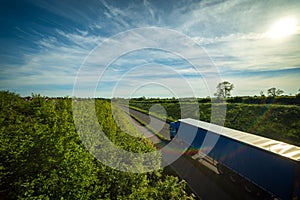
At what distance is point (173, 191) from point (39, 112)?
241 inches

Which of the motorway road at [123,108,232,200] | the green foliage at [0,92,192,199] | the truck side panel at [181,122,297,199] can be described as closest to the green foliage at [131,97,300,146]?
the truck side panel at [181,122,297,199]

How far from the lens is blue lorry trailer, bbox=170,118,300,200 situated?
19.7 ft

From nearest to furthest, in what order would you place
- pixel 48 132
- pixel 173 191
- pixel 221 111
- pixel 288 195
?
pixel 48 132 → pixel 173 191 → pixel 288 195 → pixel 221 111

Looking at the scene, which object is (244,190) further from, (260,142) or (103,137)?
(103,137)

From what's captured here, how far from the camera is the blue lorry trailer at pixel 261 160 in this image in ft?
19.7

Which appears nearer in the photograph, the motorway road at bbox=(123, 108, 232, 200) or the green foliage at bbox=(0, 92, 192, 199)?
the green foliage at bbox=(0, 92, 192, 199)

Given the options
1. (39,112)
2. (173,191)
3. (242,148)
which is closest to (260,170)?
(242,148)

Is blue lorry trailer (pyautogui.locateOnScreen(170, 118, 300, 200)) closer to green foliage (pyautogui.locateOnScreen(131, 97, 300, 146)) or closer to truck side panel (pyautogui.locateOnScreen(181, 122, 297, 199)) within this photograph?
truck side panel (pyautogui.locateOnScreen(181, 122, 297, 199))

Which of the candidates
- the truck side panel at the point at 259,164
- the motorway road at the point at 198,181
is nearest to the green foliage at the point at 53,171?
the motorway road at the point at 198,181

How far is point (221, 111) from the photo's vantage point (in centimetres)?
3475

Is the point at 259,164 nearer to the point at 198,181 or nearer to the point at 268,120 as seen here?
the point at 198,181

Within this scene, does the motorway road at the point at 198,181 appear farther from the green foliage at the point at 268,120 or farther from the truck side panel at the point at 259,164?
the green foliage at the point at 268,120

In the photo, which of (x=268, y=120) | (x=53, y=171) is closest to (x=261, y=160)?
(x=53, y=171)

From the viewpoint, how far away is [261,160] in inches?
279
